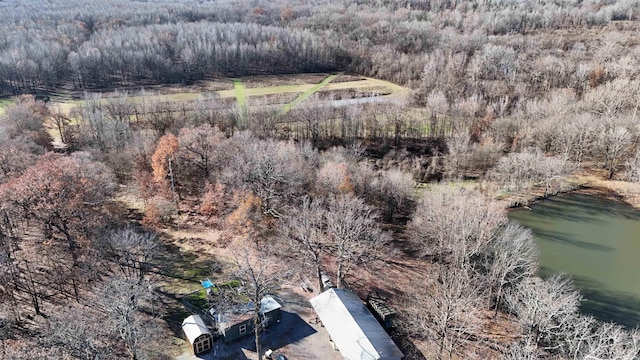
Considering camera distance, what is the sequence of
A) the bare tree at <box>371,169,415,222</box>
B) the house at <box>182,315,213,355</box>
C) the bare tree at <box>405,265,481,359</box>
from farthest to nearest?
the bare tree at <box>371,169,415,222</box>, the house at <box>182,315,213,355</box>, the bare tree at <box>405,265,481,359</box>

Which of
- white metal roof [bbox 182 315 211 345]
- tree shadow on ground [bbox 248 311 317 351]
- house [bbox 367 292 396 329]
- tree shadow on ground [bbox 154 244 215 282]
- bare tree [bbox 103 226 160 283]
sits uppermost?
bare tree [bbox 103 226 160 283]

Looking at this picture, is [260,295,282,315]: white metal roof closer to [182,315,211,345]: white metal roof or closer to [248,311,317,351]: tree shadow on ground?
[248,311,317,351]: tree shadow on ground

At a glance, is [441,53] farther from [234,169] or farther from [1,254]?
[1,254]

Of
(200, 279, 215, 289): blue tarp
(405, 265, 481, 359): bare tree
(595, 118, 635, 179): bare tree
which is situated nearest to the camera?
(405, 265, 481, 359): bare tree

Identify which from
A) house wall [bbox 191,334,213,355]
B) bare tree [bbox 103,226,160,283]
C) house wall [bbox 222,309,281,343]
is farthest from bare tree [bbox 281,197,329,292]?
bare tree [bbox 103,226,160,283]

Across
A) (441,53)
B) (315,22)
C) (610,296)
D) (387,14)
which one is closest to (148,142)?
(610,296)

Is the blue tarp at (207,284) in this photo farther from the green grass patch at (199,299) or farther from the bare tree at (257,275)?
the bare tree at (257,275)
